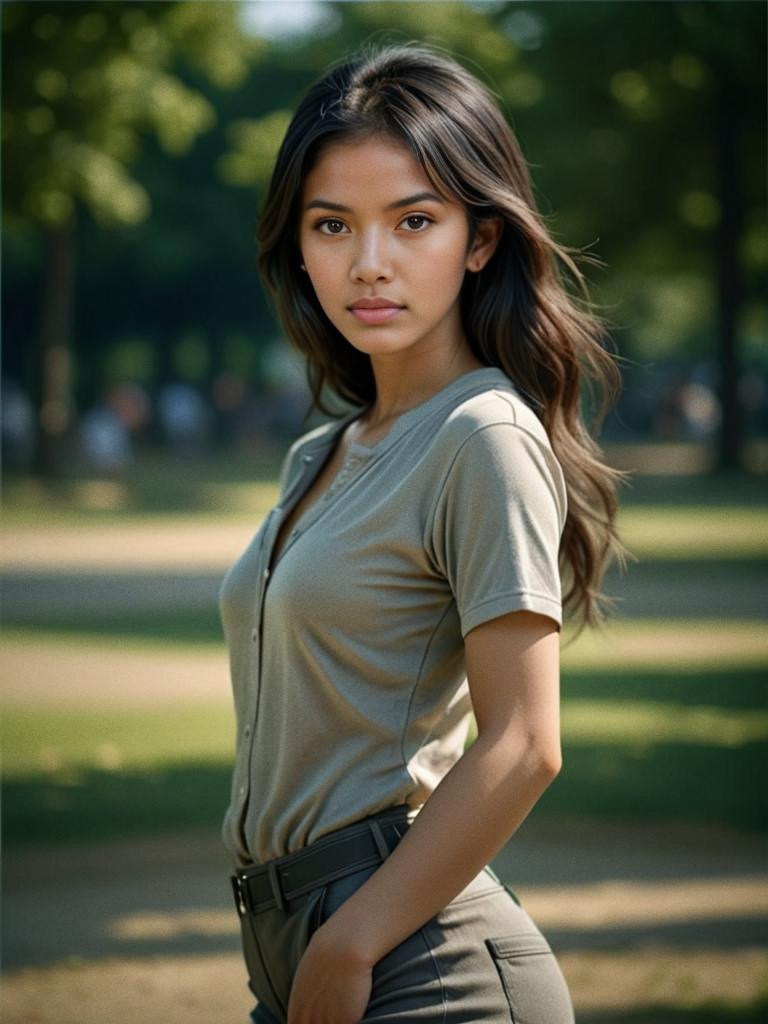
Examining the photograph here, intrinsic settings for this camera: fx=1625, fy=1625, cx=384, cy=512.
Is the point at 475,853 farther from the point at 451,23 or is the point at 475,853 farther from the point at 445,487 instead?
the point at 451,23

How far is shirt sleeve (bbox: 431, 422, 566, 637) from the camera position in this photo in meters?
2.15

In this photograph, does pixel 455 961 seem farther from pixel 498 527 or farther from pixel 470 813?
pixel 498 527

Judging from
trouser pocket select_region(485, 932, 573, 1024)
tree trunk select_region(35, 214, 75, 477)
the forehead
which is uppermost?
the forehead

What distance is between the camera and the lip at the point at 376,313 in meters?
2.45

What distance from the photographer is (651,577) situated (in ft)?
56.3

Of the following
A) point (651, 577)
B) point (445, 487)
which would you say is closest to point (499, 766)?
point (445, 487)

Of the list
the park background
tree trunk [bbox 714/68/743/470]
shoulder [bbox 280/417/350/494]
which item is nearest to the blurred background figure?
the park background

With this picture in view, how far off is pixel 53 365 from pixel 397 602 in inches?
1155

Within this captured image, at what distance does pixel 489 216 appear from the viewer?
97.5 inches

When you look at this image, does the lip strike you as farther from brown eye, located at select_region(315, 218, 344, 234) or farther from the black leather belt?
the black leather belt

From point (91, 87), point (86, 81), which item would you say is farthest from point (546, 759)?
point (91, 87)

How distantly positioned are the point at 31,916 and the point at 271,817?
410cm

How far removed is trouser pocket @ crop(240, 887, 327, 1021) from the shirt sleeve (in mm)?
477

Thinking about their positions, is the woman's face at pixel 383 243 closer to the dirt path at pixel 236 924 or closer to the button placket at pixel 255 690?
the button placket at pixel 255 690
